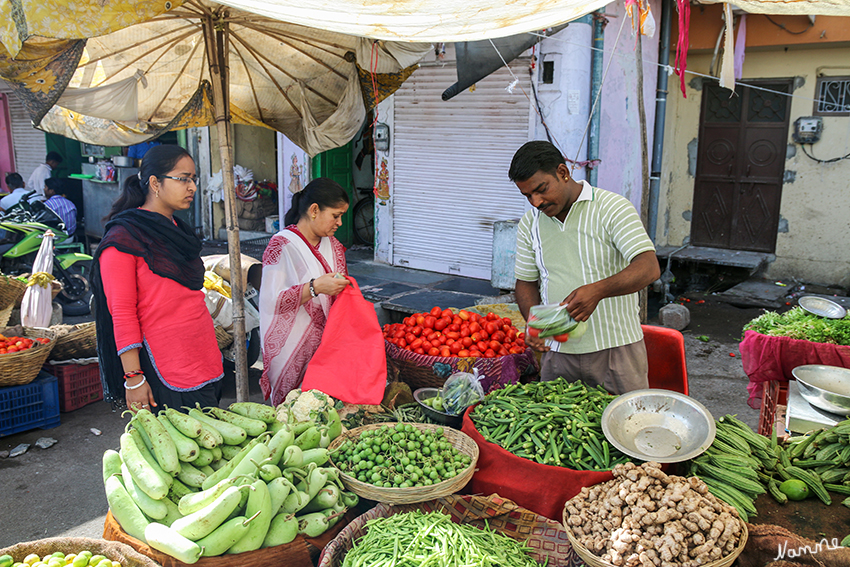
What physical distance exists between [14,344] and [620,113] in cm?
740

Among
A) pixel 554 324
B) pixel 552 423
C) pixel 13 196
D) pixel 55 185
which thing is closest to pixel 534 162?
pixel 554 324

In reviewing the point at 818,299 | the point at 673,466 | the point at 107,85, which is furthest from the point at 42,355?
the point at 818,299

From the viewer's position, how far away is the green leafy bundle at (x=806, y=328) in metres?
4.93

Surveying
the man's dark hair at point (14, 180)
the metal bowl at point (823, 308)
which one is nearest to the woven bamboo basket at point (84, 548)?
the metal bowl at point (823, 308)

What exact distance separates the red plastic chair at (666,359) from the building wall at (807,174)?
277 inches

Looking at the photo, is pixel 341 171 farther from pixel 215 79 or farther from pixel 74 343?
pixel 215 79

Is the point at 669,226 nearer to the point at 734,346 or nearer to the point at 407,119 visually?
the point at 734,346

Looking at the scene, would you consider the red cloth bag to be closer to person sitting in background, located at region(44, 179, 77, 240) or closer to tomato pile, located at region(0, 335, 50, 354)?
tomato pile, located at region(0, 335, 50, 354)

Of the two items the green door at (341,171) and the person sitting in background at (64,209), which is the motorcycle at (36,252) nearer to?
the person sitting in background at (64,209)

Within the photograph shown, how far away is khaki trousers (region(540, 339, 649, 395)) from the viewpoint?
10.6 feet

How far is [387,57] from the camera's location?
14.1 feet

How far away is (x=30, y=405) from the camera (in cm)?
510

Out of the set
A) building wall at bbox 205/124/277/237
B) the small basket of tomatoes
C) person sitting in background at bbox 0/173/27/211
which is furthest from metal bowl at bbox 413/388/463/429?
building wall at bbox 205/124/277/237

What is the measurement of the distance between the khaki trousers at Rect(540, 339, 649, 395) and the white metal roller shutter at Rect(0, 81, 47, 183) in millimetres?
17543
